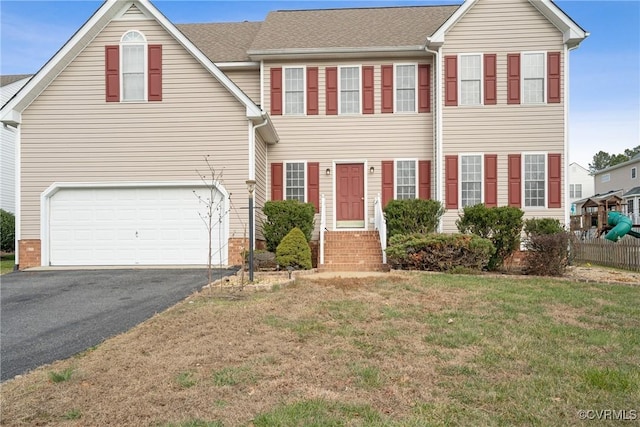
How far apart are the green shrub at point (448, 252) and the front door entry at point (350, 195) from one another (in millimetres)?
3701

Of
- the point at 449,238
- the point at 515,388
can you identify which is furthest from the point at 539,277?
the point at 515,388

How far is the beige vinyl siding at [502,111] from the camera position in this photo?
45.4 ft

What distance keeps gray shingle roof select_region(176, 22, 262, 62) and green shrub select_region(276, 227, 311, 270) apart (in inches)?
287

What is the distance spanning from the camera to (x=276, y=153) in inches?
587

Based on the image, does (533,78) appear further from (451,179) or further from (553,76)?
(451,179)

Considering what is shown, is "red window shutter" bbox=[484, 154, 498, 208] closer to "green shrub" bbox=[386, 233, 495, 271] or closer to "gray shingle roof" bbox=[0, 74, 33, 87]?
"green shrub" bbox=[386, 233, 495, 271]

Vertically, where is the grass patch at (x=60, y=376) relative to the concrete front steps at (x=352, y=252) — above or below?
below

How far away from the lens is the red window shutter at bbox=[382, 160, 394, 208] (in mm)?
14586

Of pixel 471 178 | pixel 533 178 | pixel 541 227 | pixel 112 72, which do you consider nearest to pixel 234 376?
pixel 541 227

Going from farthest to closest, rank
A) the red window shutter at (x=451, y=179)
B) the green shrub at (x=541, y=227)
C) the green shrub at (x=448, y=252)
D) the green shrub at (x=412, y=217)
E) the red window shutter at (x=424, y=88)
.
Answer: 1. the red window shutter at (x=424, y=88)
2. the red window shutter at (x=451, y=179)
3. the green shrub at (x=412, y=217)
4. the green shrub at (x=541, y=227)
5. the green shrub at (x=448, y=252)

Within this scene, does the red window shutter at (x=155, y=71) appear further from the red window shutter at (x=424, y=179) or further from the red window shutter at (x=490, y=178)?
the red window shutter at (x=490, y=178)

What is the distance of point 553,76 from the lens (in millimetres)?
13828

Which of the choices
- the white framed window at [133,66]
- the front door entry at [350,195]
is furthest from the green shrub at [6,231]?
the front door entry at [350,195]

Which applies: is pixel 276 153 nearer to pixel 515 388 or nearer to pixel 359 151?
pixel 359 151
